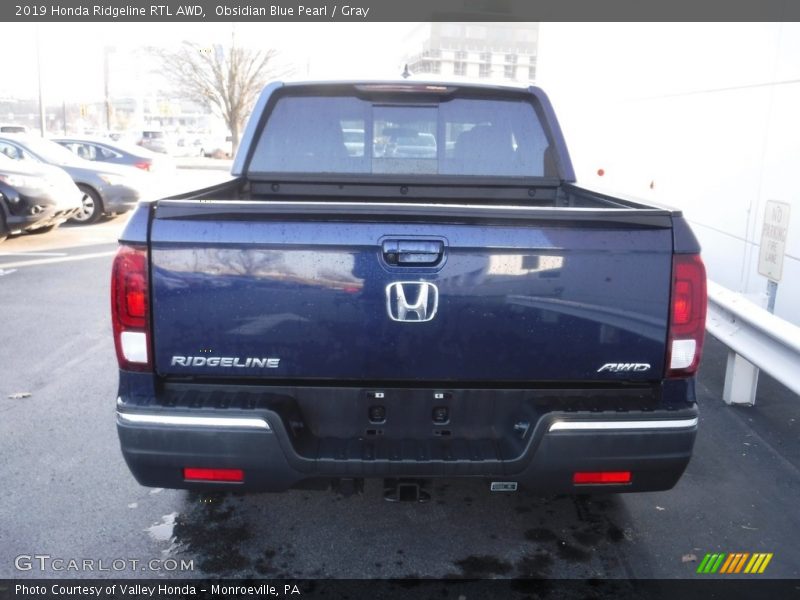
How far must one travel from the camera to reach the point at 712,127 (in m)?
9.50

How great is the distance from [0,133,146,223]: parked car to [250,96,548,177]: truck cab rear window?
37.1 ft

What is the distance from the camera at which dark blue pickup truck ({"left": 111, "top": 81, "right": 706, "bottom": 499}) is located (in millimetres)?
2809

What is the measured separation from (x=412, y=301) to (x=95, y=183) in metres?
13.6

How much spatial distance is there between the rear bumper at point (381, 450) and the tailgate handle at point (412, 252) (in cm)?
72

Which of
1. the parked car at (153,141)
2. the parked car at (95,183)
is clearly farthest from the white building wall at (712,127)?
the parked car at (153,141)

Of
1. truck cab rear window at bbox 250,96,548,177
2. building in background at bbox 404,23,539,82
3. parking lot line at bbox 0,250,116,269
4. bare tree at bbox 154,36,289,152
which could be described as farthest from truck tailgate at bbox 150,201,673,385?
building in background at bbox 404,23,539,82

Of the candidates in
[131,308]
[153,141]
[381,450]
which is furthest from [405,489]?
[153,141]

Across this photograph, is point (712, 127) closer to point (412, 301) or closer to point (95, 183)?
point (412, 301)

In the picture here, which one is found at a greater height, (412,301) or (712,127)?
(712,127)

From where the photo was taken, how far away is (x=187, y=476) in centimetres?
294

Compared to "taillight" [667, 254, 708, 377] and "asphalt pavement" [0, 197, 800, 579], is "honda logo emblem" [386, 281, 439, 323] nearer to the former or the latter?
"taillight" [667, 254, 708, 377]

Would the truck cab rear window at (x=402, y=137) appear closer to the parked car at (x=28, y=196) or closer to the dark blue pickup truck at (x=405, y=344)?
the dark blue pickup truck at (x=405, y=344)
